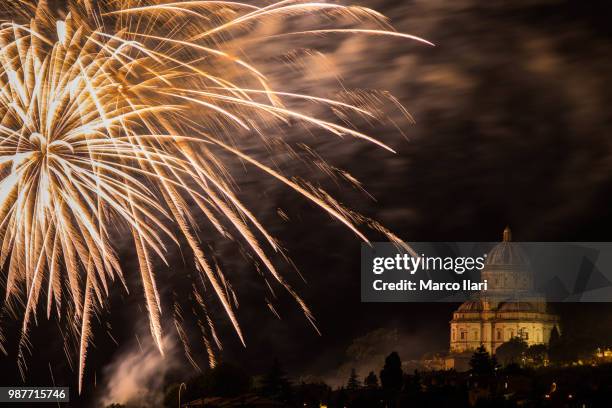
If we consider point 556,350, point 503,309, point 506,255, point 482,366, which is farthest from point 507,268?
point 482,366

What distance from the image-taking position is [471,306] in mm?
140250

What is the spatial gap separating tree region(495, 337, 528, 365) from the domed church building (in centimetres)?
329

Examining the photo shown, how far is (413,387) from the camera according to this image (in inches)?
2793

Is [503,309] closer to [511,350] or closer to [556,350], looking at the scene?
[511,350]

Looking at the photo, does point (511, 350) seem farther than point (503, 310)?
No

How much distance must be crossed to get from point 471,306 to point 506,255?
8.31 metres

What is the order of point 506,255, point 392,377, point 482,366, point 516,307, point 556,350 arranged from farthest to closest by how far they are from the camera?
point 516,307 < point 506,255 < point 556,350 < point 482,366 < point 392,377

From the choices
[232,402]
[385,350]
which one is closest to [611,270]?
[385,350]

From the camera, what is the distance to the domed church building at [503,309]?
5295 inches

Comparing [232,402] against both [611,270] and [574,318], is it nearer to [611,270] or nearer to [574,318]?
[611,270]

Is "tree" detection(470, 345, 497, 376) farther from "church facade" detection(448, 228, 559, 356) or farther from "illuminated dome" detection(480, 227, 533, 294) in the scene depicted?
"illuminated dome" detection(480, 227, 533, 294)

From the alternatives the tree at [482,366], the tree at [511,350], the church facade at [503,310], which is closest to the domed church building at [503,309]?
the church facade at [503,310]

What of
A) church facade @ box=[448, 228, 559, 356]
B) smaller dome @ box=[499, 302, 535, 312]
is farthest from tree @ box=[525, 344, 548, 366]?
smaller dome @ box=[499, 302, 535, 312]

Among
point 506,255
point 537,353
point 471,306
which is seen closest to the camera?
point 537,353
